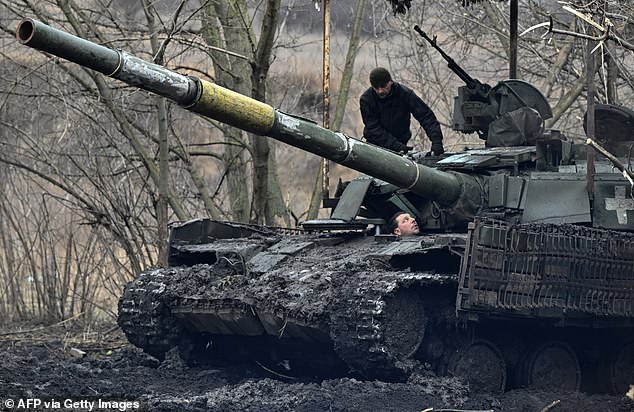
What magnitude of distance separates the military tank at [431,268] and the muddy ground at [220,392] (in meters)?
0.35

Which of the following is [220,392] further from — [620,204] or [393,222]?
[620,204]

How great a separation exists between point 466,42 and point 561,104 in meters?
1.93

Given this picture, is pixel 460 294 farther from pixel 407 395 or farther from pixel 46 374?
pixel 46 374

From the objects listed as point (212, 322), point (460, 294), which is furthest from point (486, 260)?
point (212, 322)

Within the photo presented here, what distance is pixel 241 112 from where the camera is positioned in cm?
962

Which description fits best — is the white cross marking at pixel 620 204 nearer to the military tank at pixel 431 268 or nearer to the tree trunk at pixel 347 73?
the military tank at pixel 431 268

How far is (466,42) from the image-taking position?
1941 centimetres

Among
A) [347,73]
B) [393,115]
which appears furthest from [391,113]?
[347,73]

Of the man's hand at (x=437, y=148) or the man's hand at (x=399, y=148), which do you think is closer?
the man's hand at (x=437, y=148)

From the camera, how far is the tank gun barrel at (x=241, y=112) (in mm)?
8680

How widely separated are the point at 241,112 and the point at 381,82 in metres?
3.57

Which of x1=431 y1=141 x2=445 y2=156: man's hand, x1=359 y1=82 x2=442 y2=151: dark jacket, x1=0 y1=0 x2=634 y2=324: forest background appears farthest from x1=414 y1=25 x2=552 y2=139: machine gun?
x1=0 y1=0 x2=634 y2=324: forest background

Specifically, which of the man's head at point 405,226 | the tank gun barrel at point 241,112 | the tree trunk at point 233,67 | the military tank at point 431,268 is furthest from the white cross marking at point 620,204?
the tree trunk at point 233,67

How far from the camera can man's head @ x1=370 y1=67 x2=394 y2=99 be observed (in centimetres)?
1288
